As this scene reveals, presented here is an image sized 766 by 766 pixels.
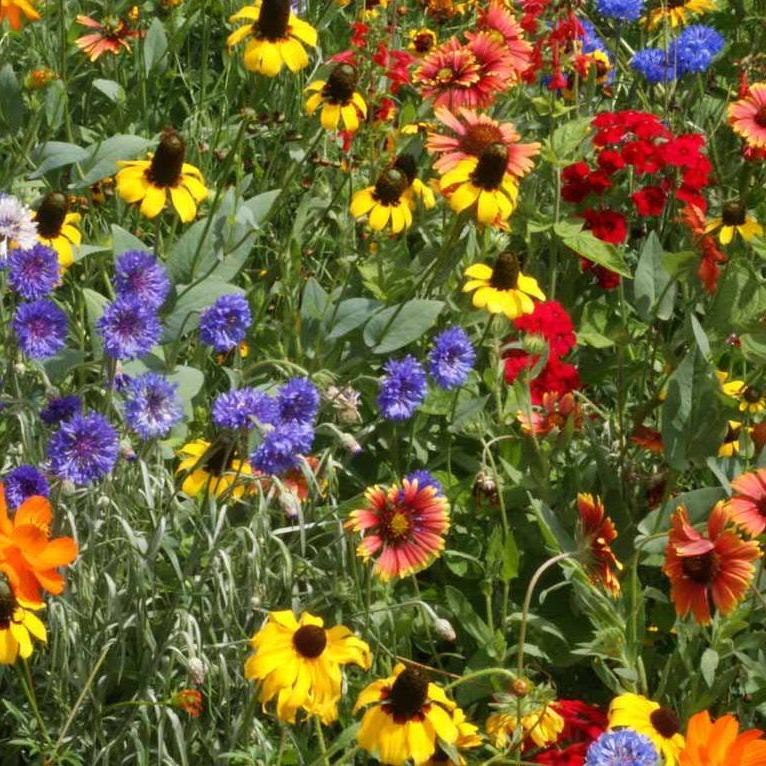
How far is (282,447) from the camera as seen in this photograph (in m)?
1.81

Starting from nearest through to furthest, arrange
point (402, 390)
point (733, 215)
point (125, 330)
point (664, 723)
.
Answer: point (664, 723), point (125, 330), point (402, 390), point (733, 215)

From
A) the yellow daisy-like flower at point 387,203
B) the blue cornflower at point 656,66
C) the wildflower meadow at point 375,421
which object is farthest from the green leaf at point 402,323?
the blue cornflower at point 656,66

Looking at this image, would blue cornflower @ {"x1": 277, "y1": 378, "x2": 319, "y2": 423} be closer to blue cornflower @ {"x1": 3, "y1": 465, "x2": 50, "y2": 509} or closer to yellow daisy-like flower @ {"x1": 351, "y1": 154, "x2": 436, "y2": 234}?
blue cornflower @ {"x1": 3, "y1": 465, "x2": 50, "y2": 509}

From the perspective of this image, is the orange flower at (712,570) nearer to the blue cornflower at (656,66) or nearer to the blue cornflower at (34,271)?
the blue cornflower at (34,271)

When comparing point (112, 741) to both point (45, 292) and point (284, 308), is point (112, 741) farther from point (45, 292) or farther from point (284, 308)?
point (284, 308)

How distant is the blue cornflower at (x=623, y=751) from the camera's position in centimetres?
153

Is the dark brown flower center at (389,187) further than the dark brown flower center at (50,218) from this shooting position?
Yes

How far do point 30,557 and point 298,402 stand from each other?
461mm

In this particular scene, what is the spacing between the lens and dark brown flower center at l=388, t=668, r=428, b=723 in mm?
1580

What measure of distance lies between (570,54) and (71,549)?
195cm

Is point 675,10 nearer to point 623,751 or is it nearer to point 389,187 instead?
point 389,187

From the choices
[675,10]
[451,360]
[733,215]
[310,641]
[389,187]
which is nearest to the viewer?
[310,641]

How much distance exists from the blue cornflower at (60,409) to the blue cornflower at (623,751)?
799 millimetres

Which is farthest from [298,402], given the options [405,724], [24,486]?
[405,724]
